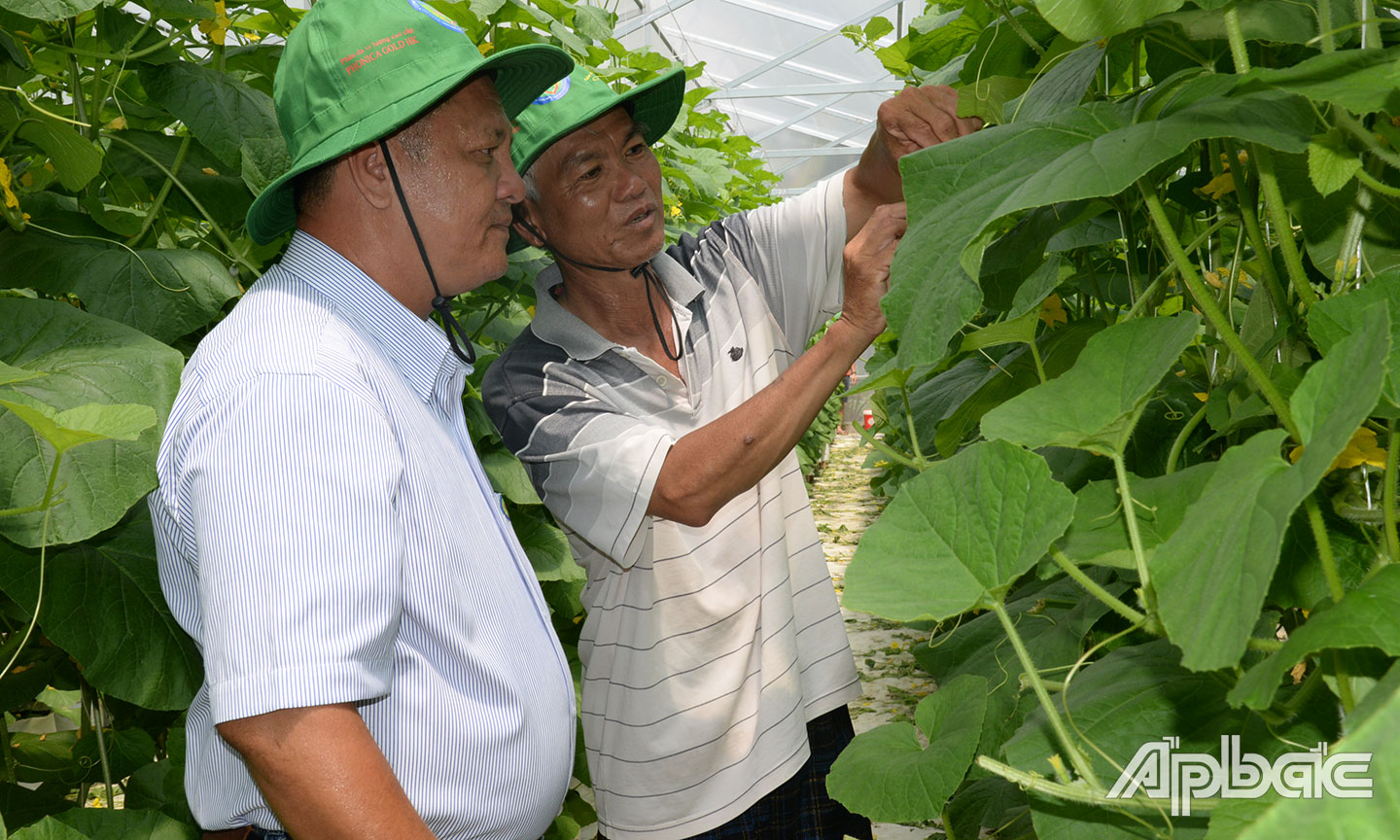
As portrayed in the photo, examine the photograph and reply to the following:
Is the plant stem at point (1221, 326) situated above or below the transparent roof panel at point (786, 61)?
above

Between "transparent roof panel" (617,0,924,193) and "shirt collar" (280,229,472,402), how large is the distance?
6.88 metres

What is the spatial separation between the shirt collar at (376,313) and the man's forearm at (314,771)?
433 millimetres

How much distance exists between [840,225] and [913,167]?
114 centimetres

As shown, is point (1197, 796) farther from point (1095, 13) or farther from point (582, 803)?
point (582, 803)

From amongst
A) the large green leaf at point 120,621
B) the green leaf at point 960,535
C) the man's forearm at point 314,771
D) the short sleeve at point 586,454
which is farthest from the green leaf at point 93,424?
the short sleeve at point 586,454

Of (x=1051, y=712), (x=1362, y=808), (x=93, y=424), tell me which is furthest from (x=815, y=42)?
(x=1362, y=808)

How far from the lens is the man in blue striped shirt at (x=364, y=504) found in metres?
0.93

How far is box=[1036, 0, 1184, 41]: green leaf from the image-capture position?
73cm

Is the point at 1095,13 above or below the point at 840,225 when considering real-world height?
above

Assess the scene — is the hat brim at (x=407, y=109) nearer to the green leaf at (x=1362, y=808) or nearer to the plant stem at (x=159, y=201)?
the plant stem at (x=159, y=201)

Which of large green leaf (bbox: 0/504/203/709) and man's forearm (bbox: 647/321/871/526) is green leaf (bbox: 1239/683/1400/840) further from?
large green leaf (bbox: 0/504/203/709)

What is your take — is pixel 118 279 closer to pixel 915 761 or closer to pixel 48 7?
pixel 48 7

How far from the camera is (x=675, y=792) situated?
6.11ft

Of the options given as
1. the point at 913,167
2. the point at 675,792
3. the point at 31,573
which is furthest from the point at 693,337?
the point at 913,167
